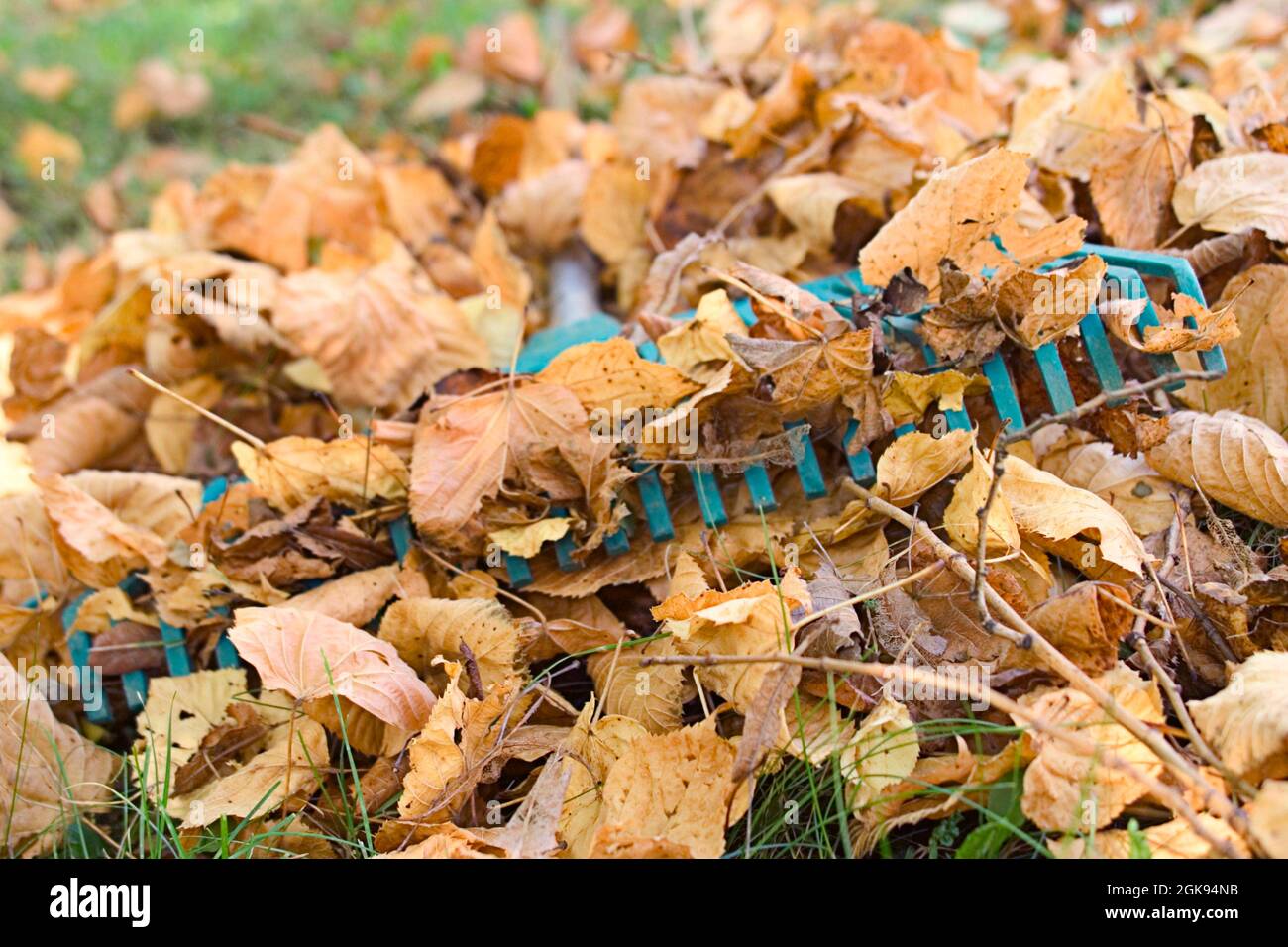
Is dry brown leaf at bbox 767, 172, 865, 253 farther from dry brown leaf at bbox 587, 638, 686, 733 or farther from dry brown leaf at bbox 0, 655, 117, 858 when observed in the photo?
dry brown leaf at bbox 0, 655, 117, 858

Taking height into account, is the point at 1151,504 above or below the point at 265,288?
below

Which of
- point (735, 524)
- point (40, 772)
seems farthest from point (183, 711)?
point (735, 524)

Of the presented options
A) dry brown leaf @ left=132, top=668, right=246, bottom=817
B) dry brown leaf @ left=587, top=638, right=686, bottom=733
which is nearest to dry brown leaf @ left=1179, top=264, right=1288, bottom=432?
dry brown leaf @ left=587, top=638, right=686, bottom=733

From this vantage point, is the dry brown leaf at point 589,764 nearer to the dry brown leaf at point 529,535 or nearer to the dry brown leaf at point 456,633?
the dry brown leaf at point 456,633

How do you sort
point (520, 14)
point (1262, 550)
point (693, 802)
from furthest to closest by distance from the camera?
point (520, 14) < point (1262, 550) < point (693, 802)

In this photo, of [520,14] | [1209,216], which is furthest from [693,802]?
[520,14]
